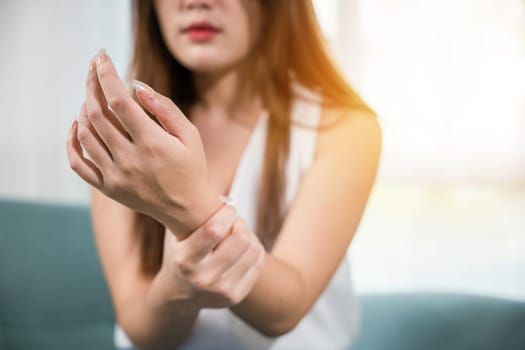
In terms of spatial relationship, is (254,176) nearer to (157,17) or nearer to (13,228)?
(157,17)

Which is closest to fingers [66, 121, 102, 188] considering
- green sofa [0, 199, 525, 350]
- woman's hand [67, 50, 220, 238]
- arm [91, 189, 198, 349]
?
woman's hand [67, 50, 220, 238]

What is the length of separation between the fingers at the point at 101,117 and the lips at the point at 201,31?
11cm

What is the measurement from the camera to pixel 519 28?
0.38 meters

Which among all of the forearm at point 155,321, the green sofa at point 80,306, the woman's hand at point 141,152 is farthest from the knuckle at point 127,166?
the green sofa at point 80,306

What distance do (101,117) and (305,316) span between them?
273 mm

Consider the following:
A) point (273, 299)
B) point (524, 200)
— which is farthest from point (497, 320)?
point (273, 299)

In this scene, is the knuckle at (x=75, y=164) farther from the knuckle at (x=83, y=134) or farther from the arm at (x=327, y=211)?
the arm at (x=327, y=211)

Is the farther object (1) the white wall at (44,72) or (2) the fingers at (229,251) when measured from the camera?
(1) the white wall at (44,72)

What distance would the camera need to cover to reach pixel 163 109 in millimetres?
204

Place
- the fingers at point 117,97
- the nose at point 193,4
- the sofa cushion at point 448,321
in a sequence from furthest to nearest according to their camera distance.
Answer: the sofa cushion at point 448,321 < the nose at point 193,4 < the fingers at point 117,97

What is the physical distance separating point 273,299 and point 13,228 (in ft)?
0.99

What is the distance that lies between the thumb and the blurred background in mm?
171

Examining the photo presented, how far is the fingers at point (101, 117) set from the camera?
21cm

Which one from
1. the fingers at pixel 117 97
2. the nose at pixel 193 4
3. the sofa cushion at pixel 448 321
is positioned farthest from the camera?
the sofa cushion at pixel 448 321
